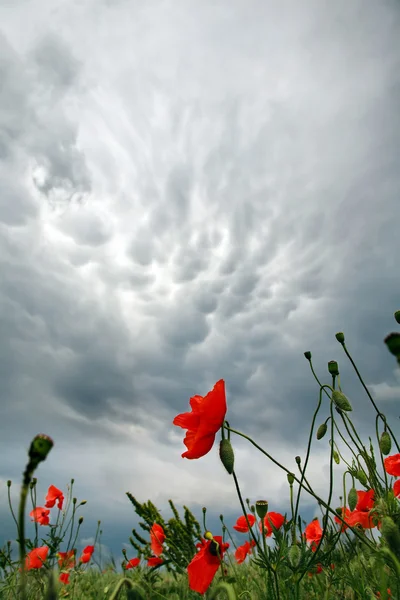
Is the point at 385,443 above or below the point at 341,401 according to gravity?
below

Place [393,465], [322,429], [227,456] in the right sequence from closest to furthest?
[227,456]
[322,429]
[393,465]

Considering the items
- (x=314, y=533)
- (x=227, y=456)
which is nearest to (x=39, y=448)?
(x=227, y=456)

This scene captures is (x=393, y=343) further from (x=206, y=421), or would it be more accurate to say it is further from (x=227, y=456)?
(x=206, y=421)

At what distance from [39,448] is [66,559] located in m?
4.69

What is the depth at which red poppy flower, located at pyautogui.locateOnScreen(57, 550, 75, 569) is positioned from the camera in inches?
176

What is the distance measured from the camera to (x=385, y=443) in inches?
93.6

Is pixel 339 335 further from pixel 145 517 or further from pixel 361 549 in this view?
pixel 145 517

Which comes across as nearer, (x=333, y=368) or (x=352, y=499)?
(x=333, y=368)

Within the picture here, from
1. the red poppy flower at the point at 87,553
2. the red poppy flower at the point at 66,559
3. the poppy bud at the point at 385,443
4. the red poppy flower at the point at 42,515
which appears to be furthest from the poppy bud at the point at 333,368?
the red poppy flower at the point at 87,553

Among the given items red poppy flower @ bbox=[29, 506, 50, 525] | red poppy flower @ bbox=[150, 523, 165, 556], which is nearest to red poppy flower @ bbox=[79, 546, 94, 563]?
red poppy flower @ bbox=[29, 506, 50, 525]

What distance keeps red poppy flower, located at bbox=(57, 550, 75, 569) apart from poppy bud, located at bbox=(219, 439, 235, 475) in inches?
140

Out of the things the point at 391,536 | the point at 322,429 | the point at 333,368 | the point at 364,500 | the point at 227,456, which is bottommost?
the point at 391,536

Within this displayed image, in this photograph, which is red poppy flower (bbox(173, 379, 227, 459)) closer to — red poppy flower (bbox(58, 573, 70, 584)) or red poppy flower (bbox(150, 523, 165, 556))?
red poppy flower (bbox(58, 573, 70, 584))

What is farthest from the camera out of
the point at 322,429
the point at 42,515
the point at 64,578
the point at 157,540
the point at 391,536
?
the point at 42,515
